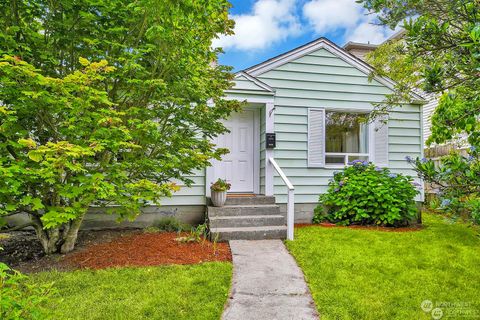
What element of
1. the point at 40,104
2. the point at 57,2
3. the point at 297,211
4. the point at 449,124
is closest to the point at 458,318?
the point at 449,124

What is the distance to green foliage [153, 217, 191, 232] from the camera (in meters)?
5.52

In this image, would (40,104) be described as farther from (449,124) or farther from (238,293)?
(449,124)

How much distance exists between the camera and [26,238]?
16.3 ft

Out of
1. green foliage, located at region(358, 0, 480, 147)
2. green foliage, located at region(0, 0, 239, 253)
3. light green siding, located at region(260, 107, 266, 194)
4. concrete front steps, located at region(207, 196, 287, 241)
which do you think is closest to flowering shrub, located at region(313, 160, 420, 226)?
light green siding, located at region(260, 107, 266, 194)

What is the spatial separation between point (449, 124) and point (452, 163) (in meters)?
→ 0.23

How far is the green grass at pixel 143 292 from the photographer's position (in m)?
2.60

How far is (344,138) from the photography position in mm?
7031

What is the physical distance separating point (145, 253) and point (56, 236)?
123 centimetres

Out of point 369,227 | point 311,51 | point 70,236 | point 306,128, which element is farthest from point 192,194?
point 311,51

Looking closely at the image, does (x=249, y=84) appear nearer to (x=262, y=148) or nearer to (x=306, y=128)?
(x=262, y=148)

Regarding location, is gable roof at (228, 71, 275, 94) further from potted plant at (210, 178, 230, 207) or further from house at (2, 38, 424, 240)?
potted plant at (210, 178, 230, 207)

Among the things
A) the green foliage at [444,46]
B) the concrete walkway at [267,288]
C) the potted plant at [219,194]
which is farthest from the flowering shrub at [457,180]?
the potted plant at [219,194]

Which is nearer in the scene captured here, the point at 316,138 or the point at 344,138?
the point at 316,138

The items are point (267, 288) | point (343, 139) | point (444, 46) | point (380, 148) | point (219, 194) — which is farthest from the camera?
point (343, 139)
